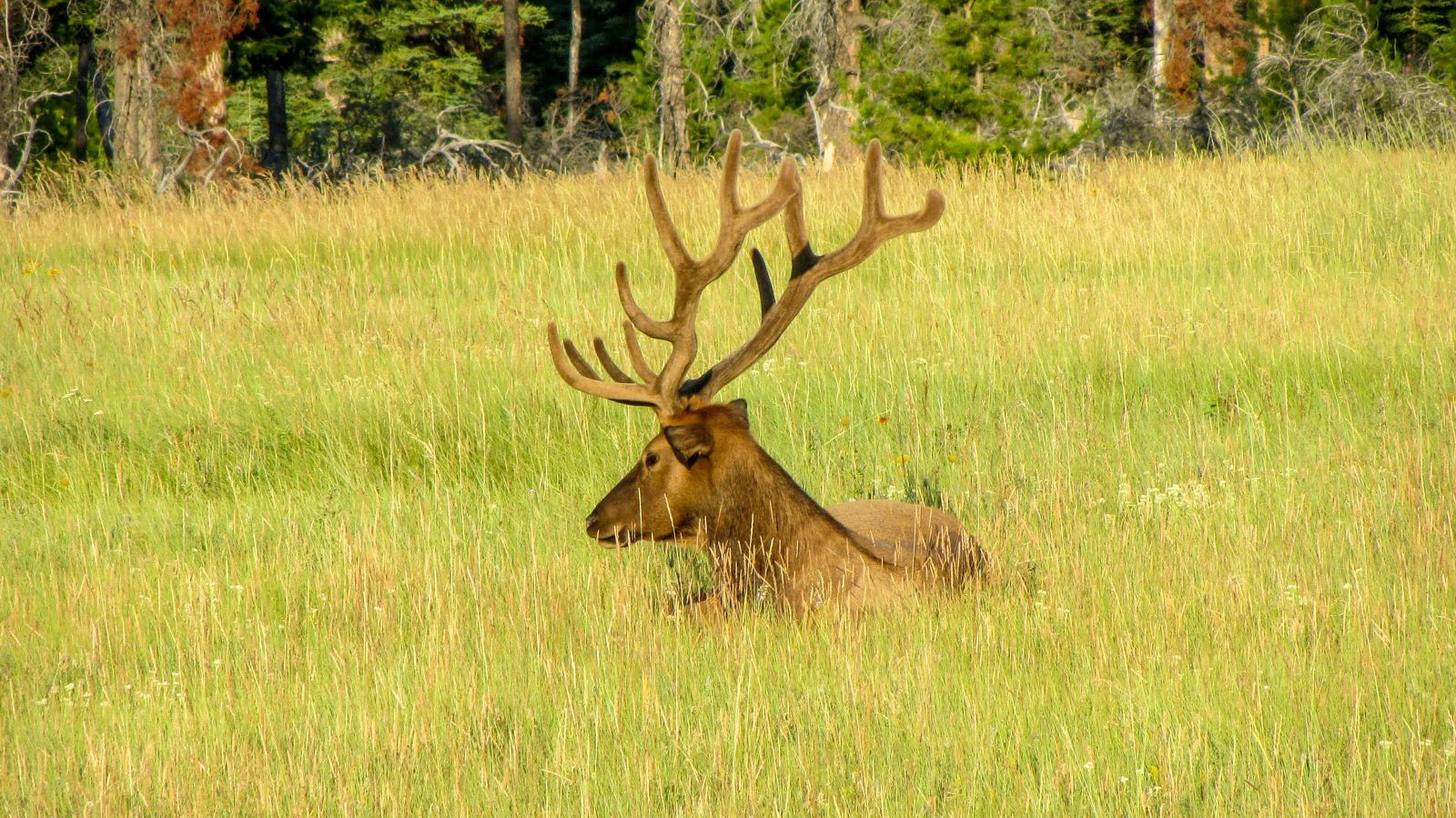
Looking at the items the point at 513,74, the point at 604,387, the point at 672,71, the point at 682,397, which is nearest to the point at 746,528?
the point at 682,397

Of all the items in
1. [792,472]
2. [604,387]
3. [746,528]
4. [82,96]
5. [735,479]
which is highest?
[82,96]

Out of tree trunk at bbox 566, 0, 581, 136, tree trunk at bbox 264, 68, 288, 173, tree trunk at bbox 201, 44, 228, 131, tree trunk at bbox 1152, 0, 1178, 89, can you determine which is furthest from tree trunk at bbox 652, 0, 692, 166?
tree trunk at bbox 1152, 0, 1178, 89

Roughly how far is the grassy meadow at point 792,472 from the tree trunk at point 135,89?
7569mm

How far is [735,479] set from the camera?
16.0 feet

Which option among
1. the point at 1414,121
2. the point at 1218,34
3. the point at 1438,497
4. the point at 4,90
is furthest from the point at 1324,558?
the point at 1218,34

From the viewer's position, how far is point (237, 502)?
21.4ft

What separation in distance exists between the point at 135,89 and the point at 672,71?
879 cm

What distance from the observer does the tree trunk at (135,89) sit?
18722 millimetres

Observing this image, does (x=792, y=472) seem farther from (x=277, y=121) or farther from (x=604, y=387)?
(x=277, y=121)

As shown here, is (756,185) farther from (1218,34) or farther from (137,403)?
(1218,34)

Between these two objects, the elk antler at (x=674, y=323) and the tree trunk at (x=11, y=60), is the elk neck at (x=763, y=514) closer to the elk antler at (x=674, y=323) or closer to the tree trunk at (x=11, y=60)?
the elk antler at (x=674, y=323)

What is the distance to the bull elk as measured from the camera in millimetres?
4785

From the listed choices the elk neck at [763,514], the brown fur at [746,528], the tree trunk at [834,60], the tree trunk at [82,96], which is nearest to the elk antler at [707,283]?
the brown fur at [746,528]

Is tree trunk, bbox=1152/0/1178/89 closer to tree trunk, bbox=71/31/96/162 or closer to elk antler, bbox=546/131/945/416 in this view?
tree trunk, bbox=71/31/96/162
